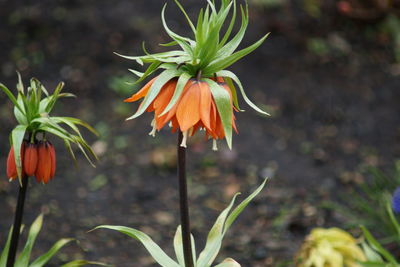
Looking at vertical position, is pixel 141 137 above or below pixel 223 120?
below

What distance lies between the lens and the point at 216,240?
1930 millimetres

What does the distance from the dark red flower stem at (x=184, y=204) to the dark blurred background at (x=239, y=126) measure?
40.6 inches

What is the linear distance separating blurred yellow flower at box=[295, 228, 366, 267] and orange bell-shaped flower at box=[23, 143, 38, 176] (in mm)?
1152

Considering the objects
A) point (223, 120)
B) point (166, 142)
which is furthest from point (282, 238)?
point (223, 120)

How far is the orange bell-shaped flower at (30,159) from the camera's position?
1.77 m

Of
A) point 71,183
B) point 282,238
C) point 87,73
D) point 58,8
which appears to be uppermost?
point 58,8

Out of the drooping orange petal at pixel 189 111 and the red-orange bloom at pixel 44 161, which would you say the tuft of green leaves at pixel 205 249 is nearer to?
the red-orange bloom at pixel 44 161

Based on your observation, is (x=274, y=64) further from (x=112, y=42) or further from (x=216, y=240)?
(x=216, y=240)

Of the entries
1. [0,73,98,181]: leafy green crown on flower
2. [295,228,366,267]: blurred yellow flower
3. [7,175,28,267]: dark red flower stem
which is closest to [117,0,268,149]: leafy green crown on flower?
[0,73,98,181]: leafy green crown on flower

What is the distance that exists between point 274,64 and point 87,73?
1.36m

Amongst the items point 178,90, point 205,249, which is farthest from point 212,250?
point 178,90

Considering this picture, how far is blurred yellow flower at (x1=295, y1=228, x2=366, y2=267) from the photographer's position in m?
2.40

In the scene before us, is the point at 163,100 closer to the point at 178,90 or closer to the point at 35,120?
the point at 178,90

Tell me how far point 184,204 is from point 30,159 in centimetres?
45
